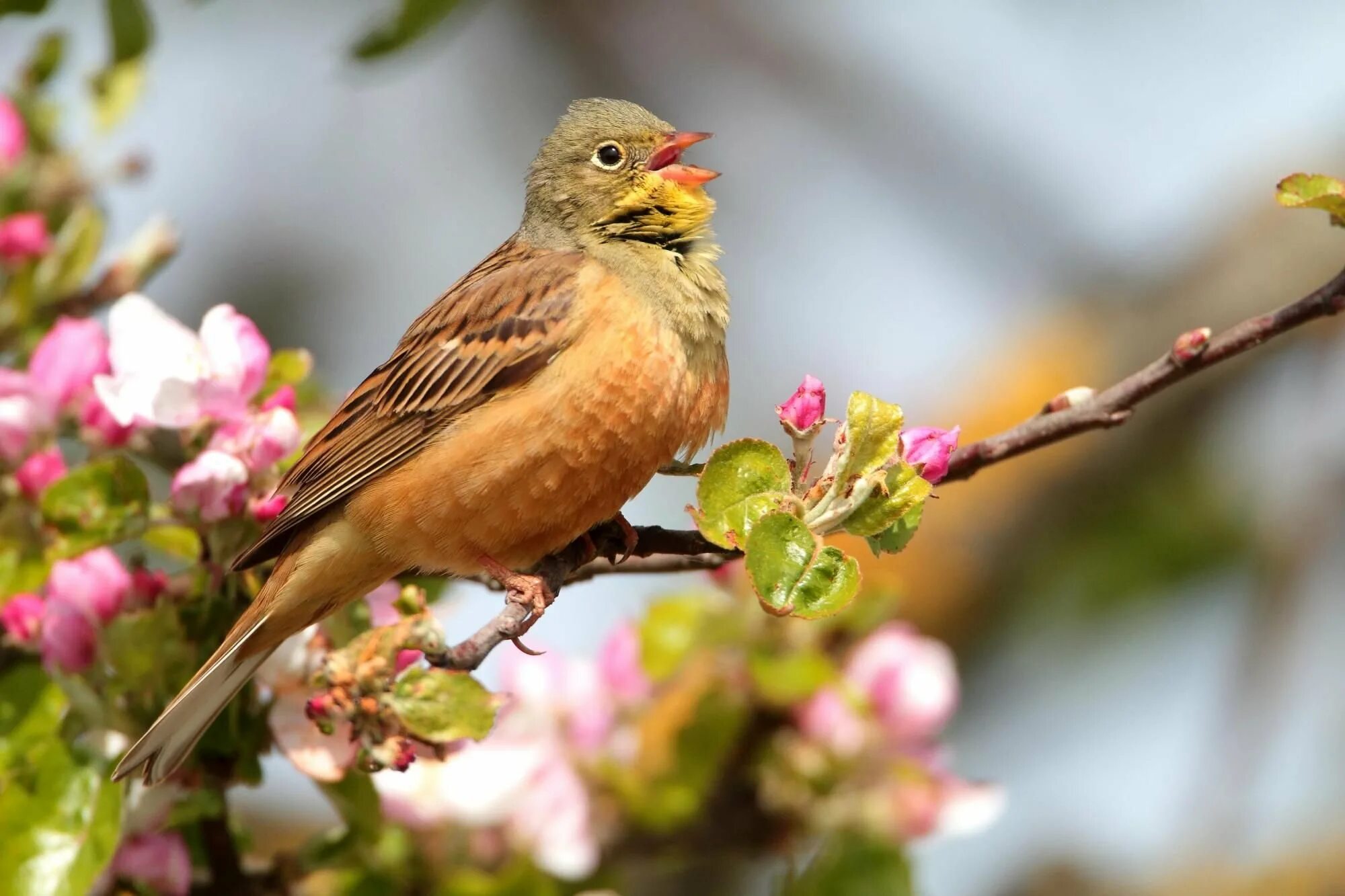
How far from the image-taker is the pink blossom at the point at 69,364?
3.00 meters

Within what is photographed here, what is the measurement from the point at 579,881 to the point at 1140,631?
14.5 feet

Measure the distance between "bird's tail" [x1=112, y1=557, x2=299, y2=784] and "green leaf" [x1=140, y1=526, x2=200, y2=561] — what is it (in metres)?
0.23

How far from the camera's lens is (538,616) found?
2.88 metres

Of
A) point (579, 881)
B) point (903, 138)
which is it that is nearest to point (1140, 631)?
point (903, 138)

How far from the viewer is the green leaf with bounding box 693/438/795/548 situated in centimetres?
227

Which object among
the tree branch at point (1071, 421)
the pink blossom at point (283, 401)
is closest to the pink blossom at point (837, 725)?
the tree branch at point (1071, 421)

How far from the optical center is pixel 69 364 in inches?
118

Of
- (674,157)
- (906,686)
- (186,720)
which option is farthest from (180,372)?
(906,686)

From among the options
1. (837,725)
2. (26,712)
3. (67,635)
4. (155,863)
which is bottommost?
(155,863)

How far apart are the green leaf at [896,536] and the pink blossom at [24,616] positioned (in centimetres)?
151

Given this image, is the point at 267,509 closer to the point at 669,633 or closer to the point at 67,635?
the point at 67,635

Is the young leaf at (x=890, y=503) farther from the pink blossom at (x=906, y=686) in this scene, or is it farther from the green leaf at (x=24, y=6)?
the green leaf at (x=24, y=6)

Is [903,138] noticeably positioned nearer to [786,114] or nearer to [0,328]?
[786,114]

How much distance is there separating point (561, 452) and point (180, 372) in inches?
31.9
